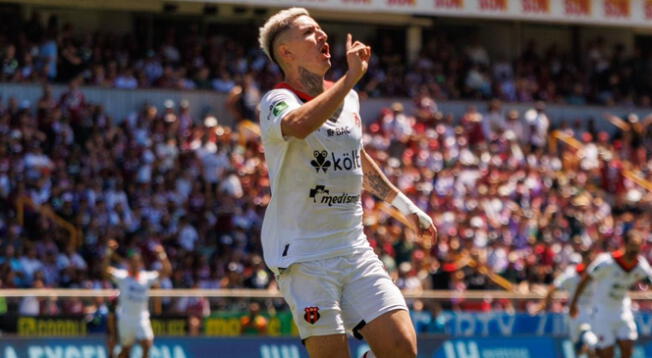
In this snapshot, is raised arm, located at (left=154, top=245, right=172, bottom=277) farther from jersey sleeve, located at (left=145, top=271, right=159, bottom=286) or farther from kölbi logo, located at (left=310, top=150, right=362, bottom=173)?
kölbi logo, located at (left=310, top=150, right=362, bottom=173)

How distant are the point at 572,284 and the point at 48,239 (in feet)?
26.3

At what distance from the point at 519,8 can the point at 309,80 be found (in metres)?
24.4

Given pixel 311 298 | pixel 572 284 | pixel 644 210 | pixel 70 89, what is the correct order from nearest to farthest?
1. pixel 311 298
2. pixel 572 284
3. pixel 70 89
4. pixel 644 210

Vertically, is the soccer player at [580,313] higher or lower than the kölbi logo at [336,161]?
lower

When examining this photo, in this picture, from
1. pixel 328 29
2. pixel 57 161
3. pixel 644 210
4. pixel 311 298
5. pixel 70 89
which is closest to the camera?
pixel 311 298

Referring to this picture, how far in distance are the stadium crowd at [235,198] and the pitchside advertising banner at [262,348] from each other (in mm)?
543

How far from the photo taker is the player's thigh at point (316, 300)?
679 centimetres

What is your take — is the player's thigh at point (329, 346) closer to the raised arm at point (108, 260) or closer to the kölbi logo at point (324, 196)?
the kölbi logo at point (324, 196)

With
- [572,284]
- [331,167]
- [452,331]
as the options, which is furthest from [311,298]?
[452,331]

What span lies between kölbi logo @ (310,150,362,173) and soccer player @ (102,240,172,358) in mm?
11948

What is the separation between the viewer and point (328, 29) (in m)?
31.2

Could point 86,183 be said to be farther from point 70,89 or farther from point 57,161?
point 70,89

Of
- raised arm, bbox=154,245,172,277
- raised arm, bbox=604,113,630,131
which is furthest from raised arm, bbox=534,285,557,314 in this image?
raised arm, bbox=604,113,630,131

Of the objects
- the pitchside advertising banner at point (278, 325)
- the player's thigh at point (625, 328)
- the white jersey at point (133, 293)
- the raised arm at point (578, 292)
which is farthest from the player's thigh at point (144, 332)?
the player's thigh at point (625, 328)
